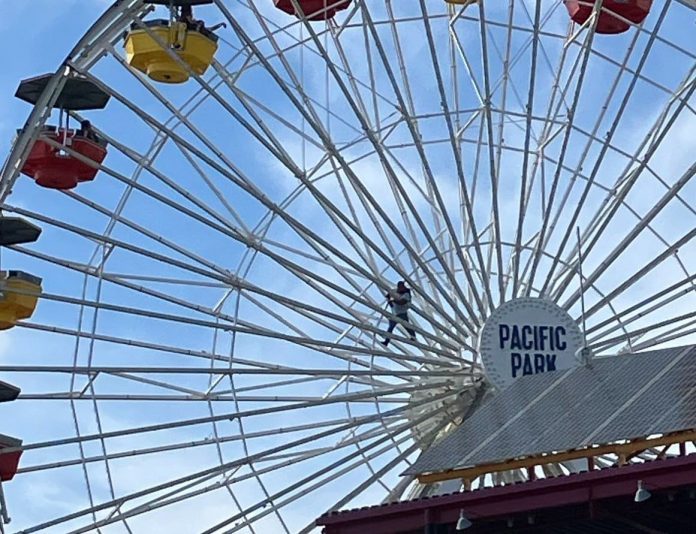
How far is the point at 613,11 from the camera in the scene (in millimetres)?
30078

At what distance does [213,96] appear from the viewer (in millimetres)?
27062

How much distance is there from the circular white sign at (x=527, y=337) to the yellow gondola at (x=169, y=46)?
16.4 feet

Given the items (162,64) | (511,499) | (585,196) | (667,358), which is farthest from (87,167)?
(511,499)

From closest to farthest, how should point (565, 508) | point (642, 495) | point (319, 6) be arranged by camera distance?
point (642, 495) → point (565, 508) → point (319, 6)

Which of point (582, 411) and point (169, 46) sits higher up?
point (169, 46)

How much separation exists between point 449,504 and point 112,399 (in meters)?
10.7

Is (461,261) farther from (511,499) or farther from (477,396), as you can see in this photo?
(511,499)

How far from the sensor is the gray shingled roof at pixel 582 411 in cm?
2027

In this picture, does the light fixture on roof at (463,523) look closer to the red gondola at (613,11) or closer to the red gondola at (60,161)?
the red gondola at (60,161)

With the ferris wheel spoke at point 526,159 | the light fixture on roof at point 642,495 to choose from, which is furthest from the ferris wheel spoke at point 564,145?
the light fixture on roof at point 642,495

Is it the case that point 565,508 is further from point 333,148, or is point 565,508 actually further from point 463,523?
point 333,148

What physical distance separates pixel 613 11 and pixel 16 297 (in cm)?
889

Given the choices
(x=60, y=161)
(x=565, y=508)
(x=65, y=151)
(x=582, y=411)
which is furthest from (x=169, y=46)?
(x=565, y=508)

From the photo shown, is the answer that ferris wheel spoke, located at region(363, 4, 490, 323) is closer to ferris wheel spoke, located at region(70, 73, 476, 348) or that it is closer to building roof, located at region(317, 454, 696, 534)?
ferris wheel spoke, located at region(70, 73, 476, 348)
